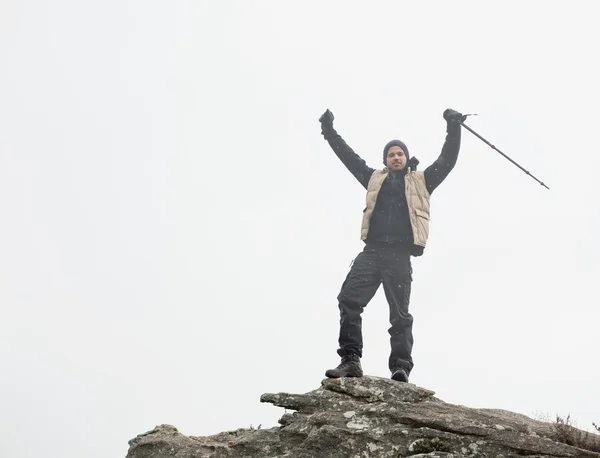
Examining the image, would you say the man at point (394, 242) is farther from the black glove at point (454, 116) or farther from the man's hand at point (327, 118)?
the man's hand at point (327, 118)

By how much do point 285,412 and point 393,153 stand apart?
4.40 meters

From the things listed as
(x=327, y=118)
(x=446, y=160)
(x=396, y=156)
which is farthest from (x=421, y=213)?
(x=327, y=118)

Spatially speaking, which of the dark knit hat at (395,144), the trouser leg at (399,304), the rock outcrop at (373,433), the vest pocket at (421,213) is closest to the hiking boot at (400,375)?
the trouser leg at (399,304)

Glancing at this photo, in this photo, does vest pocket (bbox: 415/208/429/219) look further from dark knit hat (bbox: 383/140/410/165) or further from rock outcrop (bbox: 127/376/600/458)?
rock outcrop (bbox: 127/376/600/458)

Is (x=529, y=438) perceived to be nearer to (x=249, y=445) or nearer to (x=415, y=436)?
(x=415, y=436)

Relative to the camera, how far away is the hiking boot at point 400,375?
356 inches

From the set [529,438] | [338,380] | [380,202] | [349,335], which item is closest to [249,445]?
[338,380]

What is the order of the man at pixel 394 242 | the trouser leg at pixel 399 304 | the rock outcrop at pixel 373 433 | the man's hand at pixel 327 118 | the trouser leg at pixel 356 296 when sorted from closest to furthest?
the rock outcrop at pixel 373 433 < the trouser leg at pixel 356 296 < the man at pixel 394 242 < the trouser leg at pixel 399 304 < the man's hand at pixel 327 118

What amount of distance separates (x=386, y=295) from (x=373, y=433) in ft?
8.28

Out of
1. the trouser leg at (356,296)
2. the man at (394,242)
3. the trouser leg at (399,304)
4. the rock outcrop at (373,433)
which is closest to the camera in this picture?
the rock outcrop at (373,433)

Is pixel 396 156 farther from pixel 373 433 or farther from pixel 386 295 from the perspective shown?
pixel 373 433

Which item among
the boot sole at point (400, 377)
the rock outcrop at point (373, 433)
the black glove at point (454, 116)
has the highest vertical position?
the black glove at point (454, 116)

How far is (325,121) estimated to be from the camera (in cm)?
1092

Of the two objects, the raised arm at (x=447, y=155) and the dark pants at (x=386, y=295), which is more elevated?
the raised arm at (x=447, y=155)
